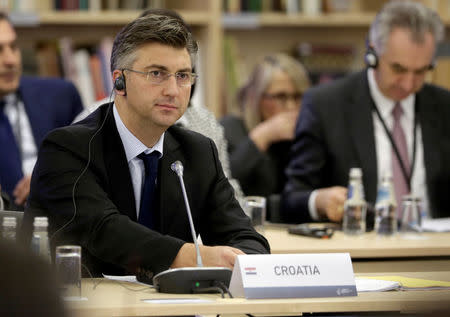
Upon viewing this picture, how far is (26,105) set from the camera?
3.69 m

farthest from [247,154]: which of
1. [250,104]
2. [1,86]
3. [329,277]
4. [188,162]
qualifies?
[329,277]

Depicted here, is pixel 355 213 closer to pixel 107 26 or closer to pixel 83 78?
pixel 83 78

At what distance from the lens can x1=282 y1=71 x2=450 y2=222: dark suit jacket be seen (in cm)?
319

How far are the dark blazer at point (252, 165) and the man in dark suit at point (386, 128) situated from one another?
1.49ft

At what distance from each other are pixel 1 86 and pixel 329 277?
2.46m

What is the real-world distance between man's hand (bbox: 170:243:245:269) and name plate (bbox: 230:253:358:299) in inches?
6.2

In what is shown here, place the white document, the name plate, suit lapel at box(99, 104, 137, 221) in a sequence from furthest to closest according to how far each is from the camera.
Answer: the white document → suit lapel at box(99, 104, 137, 221) → the name plate

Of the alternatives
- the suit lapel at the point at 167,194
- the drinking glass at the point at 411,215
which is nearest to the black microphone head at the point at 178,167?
the suit lapel at the point at 167,194

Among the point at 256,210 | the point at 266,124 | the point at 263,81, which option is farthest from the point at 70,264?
the point at 263,81

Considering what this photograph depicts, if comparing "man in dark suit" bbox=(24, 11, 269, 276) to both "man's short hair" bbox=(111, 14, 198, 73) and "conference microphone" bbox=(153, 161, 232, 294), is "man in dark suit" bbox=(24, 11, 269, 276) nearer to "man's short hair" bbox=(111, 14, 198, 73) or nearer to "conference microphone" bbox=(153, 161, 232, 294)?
"man's short hair" bbox=(111, 14, 198, 73)

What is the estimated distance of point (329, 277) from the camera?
1565 millimetres

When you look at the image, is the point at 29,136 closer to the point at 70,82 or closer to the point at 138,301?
the point at 70,82

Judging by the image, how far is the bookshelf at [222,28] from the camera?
4.06 meters

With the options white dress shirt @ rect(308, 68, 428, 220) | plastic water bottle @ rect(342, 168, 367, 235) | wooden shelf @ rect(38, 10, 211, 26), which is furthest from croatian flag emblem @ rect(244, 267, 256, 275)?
wooden shelf @ rect(38, 10, 211, 26)
